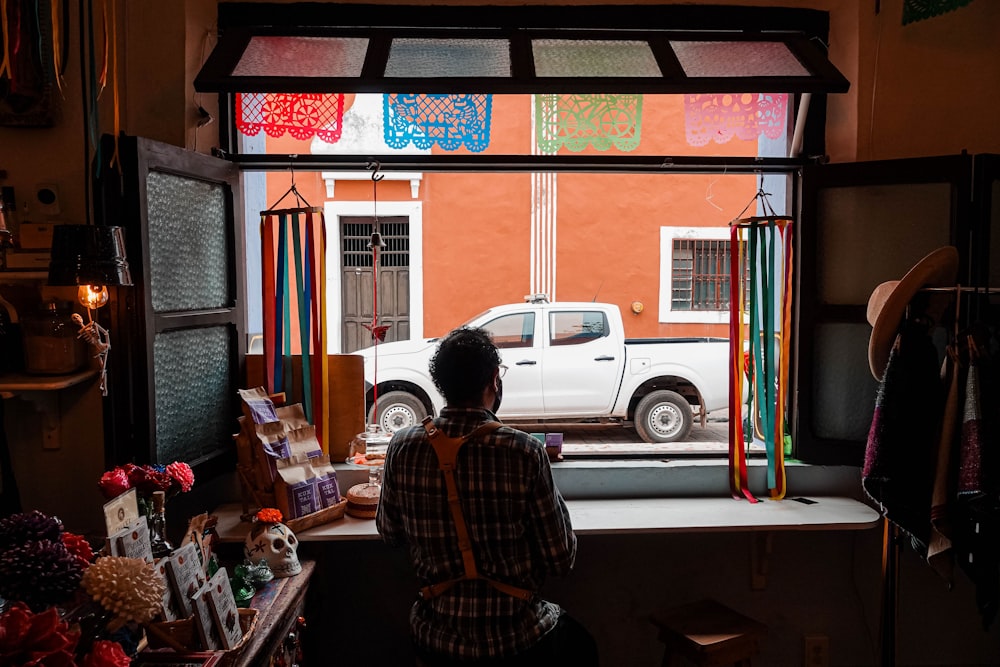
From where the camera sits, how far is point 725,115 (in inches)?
115

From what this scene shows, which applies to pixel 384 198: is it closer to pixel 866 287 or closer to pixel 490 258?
pixel 490 258

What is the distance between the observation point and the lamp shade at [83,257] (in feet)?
6.87

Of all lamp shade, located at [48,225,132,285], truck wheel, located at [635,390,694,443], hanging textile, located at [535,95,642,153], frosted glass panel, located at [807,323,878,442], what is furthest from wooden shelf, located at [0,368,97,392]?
truck wheel, located at [635,390,694,443]

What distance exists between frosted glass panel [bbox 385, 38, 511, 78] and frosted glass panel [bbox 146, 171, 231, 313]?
82 centimetres

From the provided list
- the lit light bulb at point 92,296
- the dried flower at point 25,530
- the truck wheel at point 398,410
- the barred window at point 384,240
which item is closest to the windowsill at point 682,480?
the lit light bulb at point 92,296

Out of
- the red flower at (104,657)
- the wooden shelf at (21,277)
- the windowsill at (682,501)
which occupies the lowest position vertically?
the windowsill at (682,501)

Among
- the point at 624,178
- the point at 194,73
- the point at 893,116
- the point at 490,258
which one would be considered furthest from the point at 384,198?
the point at 893,116

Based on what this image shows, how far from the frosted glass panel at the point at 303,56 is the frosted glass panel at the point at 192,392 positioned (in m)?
0.96

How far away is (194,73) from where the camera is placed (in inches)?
109

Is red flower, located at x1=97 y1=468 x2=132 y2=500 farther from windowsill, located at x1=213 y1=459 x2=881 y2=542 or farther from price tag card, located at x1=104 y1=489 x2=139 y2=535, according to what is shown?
windowsill, located at x1=213 y1=459 x2=881 y2=542

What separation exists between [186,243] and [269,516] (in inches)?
39.8

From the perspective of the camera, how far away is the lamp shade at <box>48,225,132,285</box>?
2.09 meters

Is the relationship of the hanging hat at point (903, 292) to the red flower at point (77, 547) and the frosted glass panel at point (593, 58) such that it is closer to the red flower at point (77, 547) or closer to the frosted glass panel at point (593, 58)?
the frosted glass panel at point (593, 58)

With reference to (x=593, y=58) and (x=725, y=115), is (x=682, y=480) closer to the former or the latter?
(x=725, y=115)
